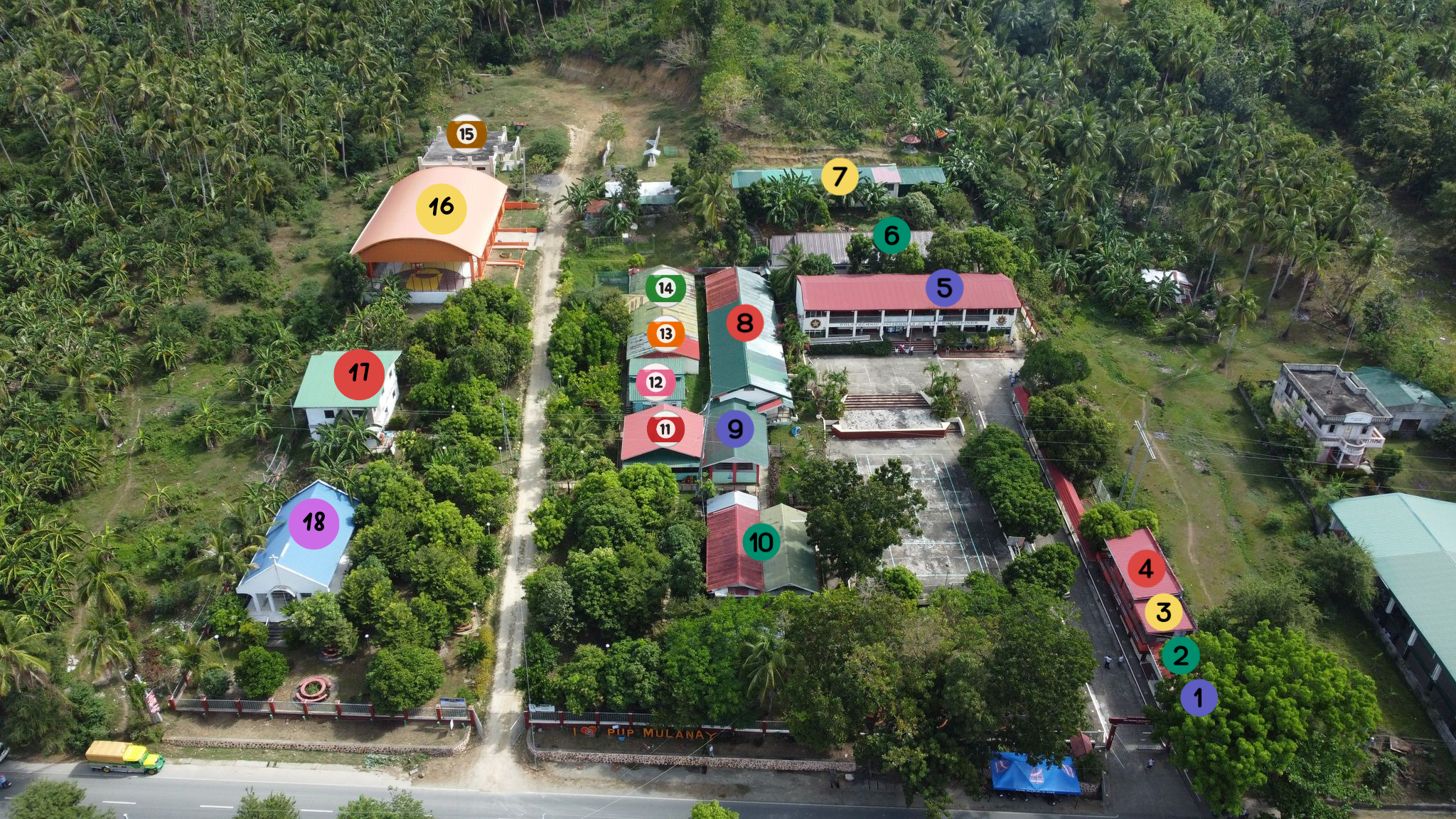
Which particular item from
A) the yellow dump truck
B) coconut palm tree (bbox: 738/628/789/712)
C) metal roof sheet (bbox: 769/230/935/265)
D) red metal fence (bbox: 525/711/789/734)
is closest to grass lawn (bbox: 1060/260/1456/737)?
metal roof sheet (bbox: 769/230/935/265)

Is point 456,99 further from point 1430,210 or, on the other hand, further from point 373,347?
point 1430,210

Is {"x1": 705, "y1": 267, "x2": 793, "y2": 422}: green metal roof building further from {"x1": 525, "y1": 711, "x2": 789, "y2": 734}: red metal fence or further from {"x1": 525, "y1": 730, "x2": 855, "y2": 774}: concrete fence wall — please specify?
{"x1": 525, "y1": 730, "x2": 855, "y2": 774}: concrete fence wall

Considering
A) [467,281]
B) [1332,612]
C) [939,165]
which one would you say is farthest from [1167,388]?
[467,281]

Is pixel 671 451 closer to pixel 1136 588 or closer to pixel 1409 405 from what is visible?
pixel 1136 588

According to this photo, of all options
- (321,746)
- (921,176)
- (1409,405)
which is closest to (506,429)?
(321,746)

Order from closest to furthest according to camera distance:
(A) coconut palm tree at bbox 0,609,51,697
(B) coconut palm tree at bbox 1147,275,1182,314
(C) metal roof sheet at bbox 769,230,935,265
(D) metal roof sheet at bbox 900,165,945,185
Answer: (A) coconut palm tree at bbox 0,609,51,697
(B) coconut palm tree at bbox 1147,275,1182,314
(C) metal roof sheet at bbox 769,230,935,265
(D) metal roof sheet at bbox 900,165,945,185

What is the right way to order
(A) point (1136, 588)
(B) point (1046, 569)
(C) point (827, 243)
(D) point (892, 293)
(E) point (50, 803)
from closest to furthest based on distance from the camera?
(E) point (50, 803), (B) point (1046, 569), (A) point (1136, 588), (D) point (892, 293), (C) point (827, 243)

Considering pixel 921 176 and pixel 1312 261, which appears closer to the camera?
pixel 1312 261
